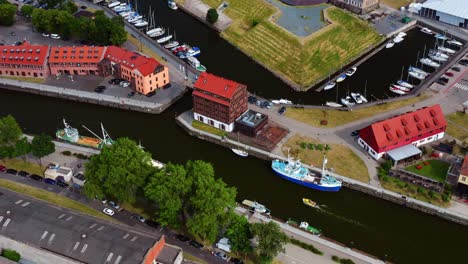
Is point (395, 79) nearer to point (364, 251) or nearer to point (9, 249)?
point (364, 251)

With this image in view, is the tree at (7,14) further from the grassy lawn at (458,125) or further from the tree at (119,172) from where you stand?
the grassy lawn at (458,125)

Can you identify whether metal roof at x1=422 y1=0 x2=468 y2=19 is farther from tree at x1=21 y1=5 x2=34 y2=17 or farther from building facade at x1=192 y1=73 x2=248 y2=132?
tree at x1=21 y1=5 x2=34 y2=17

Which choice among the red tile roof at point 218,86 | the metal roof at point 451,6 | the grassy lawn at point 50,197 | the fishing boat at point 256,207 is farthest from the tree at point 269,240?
the metal roof at point 451,6

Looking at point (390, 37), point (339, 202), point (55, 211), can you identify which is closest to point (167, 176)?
point (55, 211)

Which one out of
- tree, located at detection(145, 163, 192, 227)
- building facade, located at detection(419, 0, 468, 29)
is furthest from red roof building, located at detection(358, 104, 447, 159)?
building facade, located at detection(419, 0, 468, 29)

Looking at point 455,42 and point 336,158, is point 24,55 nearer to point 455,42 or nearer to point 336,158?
point 336,158
